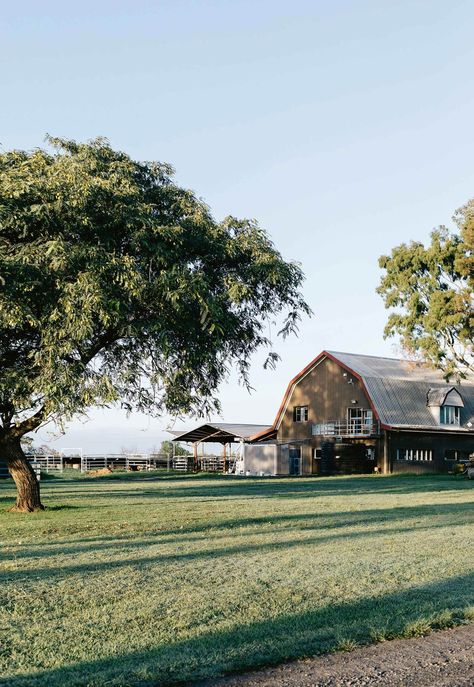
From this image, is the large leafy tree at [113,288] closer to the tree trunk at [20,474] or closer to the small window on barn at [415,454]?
the tree trunk at [20,474]

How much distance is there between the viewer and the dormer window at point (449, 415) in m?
56.6

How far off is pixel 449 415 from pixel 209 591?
166ft

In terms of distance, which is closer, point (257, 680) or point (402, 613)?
point (257, 680)

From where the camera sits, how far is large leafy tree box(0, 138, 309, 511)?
720 inches

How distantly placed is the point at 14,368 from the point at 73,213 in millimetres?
4166

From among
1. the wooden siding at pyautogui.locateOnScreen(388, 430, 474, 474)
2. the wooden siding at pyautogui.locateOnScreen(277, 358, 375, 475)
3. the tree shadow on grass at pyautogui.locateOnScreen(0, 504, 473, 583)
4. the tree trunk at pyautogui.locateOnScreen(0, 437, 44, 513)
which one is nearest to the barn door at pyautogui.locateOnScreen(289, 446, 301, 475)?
the wooden siding at pyautogui.locateOnScreen(277, 358, 375, 475)

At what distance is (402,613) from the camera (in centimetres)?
802

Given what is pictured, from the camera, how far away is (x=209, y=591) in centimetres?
916

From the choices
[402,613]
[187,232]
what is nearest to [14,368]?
[187,232]

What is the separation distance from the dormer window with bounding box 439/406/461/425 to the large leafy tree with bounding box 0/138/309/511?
36.4 m

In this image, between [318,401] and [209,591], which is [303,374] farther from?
[209,591]

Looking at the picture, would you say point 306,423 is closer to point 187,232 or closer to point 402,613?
point 187,232

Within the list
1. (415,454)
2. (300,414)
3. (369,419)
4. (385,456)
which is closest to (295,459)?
(300,414)

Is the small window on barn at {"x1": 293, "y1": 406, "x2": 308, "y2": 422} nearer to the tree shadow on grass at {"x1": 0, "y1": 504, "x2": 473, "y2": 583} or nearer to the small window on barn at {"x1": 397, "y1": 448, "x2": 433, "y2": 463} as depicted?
the small window on barn at {"x1": 397, "y1": 448, "x2": 433, "y2": 463}
